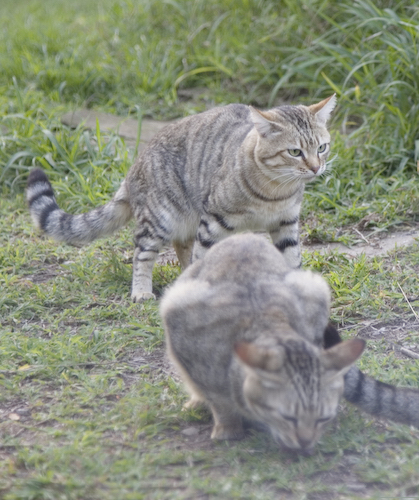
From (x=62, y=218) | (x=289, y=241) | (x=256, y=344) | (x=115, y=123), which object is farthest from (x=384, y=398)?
(x=115, y=123)

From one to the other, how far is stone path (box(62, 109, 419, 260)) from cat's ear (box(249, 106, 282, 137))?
3.51ft

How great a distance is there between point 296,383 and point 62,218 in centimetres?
279

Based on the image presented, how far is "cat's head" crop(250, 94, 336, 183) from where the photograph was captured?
4406 millimetres

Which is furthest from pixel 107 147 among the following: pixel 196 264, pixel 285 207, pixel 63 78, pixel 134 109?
pixel 196 264

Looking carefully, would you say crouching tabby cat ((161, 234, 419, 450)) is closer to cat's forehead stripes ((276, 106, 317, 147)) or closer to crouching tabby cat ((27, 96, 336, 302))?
crouching tabby cat ((27, 96, 336, 302))

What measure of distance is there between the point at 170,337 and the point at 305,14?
17.4 ft

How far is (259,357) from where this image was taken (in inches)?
105

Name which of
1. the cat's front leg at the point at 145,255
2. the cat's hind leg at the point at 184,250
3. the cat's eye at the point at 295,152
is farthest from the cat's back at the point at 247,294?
the cat's hind leg at the point at 184,250

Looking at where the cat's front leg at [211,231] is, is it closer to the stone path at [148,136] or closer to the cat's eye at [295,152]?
the cat's eye at [295,152]

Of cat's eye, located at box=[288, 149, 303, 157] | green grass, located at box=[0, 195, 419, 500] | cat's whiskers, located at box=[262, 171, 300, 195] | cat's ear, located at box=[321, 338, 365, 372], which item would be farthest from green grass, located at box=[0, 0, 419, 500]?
cat's eye, located at box=[288, 149, 303, 157]

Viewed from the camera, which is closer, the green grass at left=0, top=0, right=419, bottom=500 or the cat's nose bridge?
the green grass at left=0, top=0, right=419, bottom=500

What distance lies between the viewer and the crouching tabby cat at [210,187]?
4.46 meters

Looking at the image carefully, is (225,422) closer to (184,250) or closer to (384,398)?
(384,398)

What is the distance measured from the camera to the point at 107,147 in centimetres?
645
